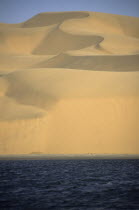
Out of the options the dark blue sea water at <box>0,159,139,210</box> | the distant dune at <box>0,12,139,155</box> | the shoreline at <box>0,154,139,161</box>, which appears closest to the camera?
the dark blue sea water at <box>0,159,139,210</box>

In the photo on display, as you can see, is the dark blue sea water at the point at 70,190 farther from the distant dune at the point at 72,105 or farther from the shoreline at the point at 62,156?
the distant dune at the point at 72,105

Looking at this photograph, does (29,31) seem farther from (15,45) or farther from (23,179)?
(23,179)

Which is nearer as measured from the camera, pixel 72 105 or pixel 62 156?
pixel 62 156

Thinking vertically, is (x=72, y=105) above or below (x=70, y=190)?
above

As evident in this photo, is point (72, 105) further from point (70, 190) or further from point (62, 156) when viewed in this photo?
point (70, 190)

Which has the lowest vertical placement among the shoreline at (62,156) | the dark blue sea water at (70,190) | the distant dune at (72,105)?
the dark blue sea water at (70,190)

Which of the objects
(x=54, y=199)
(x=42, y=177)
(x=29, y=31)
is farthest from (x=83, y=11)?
(x=54, y=199)

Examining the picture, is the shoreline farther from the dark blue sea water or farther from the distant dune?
the dark blue sea water

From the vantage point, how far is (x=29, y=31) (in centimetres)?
11238

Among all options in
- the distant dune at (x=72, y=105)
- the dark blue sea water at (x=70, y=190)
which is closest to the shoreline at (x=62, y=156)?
the distant dune at (x=72, y=105)

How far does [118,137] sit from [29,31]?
189 ft

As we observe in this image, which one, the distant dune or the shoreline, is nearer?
the shoreline

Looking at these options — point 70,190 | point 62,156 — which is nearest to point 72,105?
point 62,156

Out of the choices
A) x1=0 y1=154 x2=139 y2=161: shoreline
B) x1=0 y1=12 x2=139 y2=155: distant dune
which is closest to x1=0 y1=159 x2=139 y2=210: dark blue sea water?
x1=0 y1=154 x2=139 y2=161: shoreline
